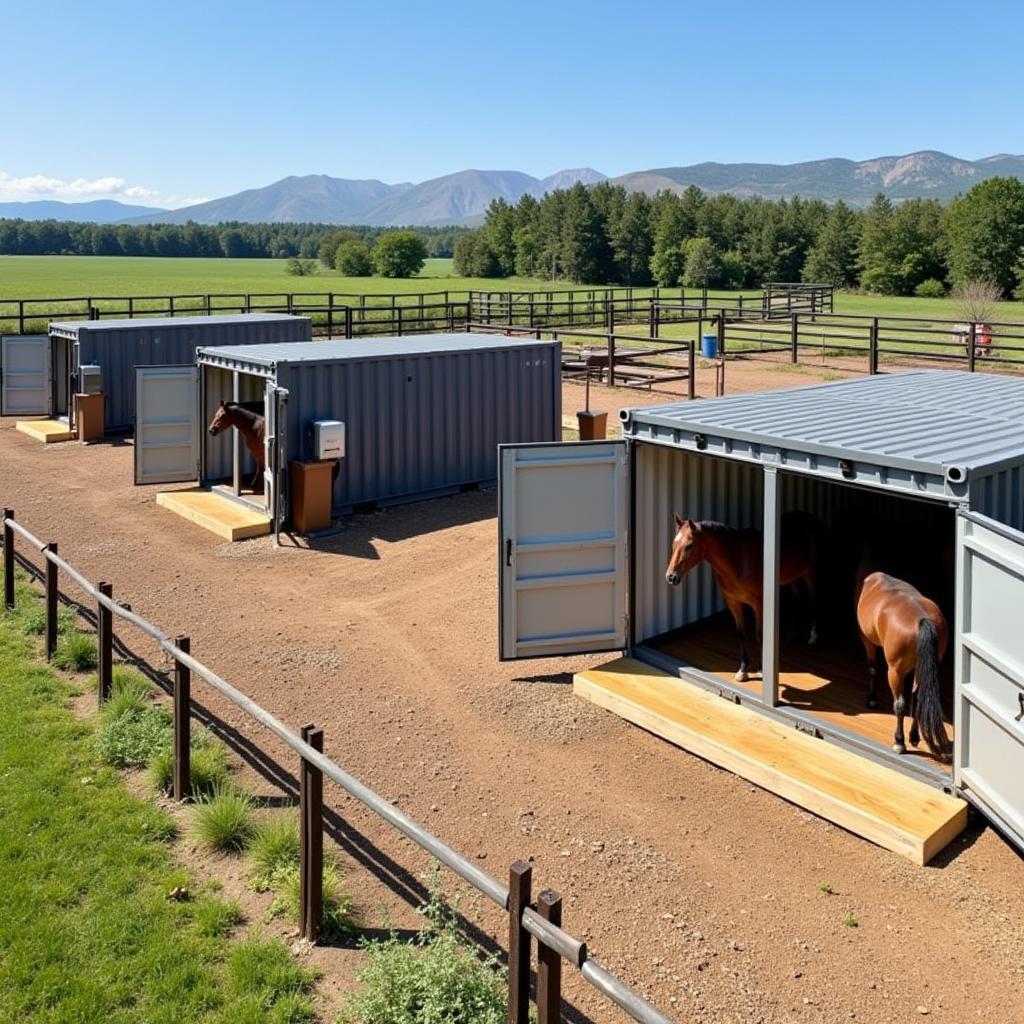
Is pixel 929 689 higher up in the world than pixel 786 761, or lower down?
higher up

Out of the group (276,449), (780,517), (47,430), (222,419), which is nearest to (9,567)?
(276,449)

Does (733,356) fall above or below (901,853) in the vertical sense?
above

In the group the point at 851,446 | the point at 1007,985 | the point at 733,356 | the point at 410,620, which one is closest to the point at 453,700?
the point at 410,620

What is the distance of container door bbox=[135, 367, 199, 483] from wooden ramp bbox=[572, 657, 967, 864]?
7.96 metres

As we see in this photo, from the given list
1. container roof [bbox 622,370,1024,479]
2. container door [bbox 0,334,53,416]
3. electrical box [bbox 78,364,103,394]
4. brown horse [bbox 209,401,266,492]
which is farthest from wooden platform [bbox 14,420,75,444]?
container roof [bbox 622,370,1024,479]

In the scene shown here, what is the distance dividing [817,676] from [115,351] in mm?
14222

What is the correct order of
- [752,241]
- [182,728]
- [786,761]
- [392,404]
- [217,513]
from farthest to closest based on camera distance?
1. [752,241]
2. [392,404]
3. [217,513]
4. [786,761]
5. [182,728]

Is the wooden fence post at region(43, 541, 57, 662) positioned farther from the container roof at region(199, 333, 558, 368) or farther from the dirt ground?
the container roof at region(199, 333, 558, 368)

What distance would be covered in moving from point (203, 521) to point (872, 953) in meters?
9.34

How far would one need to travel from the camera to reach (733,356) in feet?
94.7

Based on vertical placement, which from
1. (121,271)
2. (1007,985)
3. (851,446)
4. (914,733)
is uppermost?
(121,271)

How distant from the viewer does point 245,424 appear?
41.3 ft

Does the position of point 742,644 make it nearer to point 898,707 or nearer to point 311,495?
point 898,707

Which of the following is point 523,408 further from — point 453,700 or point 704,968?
point 704,968
